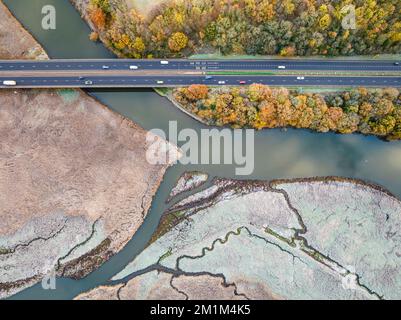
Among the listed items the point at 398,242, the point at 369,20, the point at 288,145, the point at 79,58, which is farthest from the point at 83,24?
the point at 398,242

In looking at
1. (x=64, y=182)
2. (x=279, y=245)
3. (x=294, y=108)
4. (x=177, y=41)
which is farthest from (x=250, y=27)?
(x=64, y=182)

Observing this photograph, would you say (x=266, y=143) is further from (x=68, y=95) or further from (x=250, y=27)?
(x=68, y=95)

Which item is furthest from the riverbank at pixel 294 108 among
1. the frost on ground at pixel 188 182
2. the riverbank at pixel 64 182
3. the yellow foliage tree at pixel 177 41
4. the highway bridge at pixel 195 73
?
the riverbank at pixel 64 182

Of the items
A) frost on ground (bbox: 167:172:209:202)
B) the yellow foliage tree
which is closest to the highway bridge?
the yellow foliage tree

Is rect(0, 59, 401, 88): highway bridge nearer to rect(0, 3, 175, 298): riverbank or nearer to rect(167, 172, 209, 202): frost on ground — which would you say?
rect(0, 3, 175, 298): riverbank

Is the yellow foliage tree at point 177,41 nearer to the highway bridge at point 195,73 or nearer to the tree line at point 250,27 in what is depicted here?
the tree line at point 250,27

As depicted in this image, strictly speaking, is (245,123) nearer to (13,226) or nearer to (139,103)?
(139,103)
